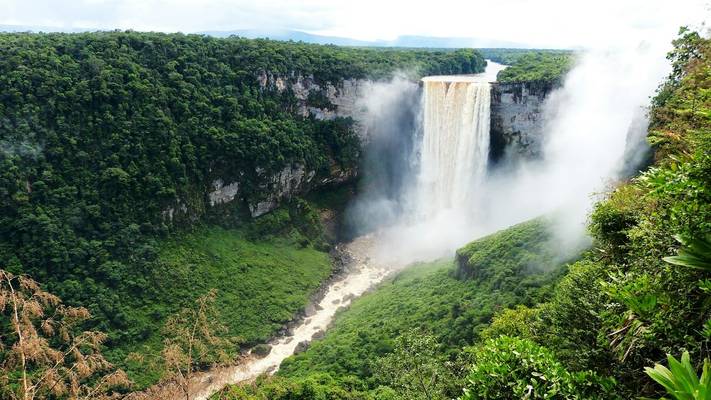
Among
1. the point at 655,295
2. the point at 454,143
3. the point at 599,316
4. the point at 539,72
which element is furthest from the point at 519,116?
the point at 655,295

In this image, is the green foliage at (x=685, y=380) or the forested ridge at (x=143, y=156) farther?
the forested ridge at (x=143, y=156)

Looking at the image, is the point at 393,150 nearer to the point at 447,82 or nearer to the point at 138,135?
the point at 447,82

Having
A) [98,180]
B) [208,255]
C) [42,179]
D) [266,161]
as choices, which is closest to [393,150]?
[266,161]

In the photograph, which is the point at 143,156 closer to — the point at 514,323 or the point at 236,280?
the point at 236,280

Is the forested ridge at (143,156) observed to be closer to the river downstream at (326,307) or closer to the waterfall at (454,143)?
the river downstream at (326,307)

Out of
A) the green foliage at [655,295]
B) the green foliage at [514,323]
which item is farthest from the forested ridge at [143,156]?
the green foliage at [655,295]
